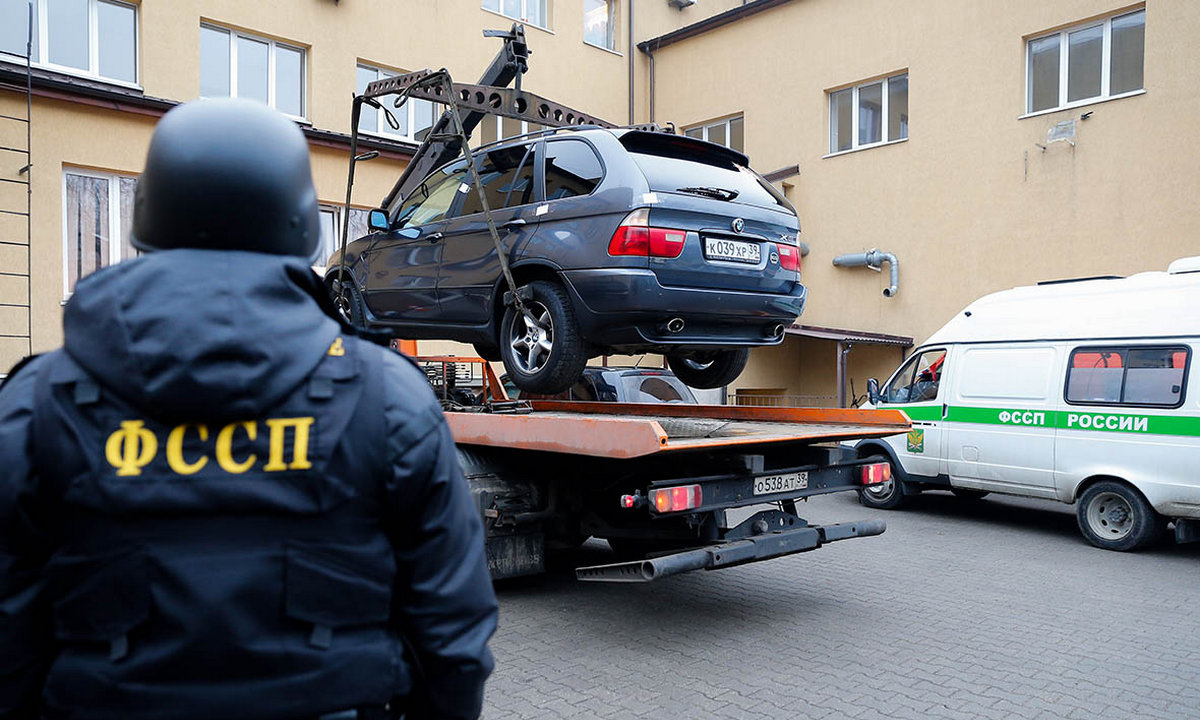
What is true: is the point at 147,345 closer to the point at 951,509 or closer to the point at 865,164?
the point at 951,509

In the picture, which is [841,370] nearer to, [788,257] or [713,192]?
[788,257]

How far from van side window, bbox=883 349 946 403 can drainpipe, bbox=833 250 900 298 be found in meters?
4.83

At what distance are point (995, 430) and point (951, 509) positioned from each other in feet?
5.46

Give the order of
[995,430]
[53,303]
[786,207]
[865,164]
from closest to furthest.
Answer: [786,207] → [995,430] → [53,303] → [865,164]

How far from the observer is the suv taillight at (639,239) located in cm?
523

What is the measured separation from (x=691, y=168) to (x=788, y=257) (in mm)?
835

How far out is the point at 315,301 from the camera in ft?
5.48

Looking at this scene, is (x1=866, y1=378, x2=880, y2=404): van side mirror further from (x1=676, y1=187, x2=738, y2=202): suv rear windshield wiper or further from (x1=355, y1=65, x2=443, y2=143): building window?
(x1=355, y1=65, x2=443, y2=143): building window

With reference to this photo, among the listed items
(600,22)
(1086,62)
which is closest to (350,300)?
(1086,62)

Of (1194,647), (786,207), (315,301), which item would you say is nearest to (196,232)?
(315,301)

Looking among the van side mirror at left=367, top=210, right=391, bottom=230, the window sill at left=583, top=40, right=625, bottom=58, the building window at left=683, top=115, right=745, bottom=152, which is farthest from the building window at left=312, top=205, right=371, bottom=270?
the van side mirror at left=367, top=210, right=391, bottom=230

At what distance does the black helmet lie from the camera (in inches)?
62.4

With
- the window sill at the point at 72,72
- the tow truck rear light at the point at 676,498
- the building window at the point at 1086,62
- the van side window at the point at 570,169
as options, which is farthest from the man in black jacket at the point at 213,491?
the building window at the point at 1086,62

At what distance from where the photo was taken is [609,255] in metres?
5.26
